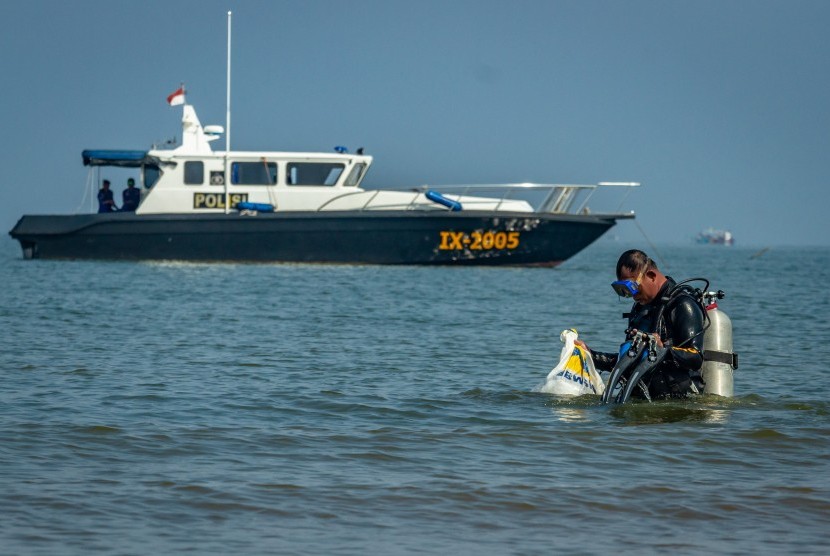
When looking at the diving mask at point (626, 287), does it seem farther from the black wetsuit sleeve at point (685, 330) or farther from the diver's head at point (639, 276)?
the black wetsuit sleeve at point (685, 330)

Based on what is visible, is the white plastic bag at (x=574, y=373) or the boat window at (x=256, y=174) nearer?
the white plastic bag at (x=574, y=373)

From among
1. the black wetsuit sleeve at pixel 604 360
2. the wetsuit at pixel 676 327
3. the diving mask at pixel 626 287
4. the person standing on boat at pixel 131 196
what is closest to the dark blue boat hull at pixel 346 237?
the person standing on boat at pixel 131 196

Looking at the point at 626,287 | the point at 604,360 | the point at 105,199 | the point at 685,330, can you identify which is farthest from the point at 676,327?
the point at 105,199

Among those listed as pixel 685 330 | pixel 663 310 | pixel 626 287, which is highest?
pixel 626 287

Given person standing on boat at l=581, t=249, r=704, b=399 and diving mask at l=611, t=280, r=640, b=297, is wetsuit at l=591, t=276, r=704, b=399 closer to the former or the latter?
person standing on boat at l=581, t=249, r=704, b=399

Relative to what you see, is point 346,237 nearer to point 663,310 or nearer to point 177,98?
point 177,98

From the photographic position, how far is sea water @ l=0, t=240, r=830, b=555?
201 inches

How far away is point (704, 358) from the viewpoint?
793cm

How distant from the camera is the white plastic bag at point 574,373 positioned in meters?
8.22

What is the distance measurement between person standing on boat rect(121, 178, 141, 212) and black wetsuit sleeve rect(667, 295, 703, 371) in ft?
75.7

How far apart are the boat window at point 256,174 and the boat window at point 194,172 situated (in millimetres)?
722

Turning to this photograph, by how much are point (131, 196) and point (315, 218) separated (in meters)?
4.90

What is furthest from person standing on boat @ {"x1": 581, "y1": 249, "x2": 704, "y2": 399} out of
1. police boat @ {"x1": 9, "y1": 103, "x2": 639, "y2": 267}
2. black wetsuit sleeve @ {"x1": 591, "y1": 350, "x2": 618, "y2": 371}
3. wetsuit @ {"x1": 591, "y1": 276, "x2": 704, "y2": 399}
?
police boat @ {"x1": 9, "y1": 103, "x2": 639, "y2": 267}

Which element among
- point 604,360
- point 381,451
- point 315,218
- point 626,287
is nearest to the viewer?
point 381,451
